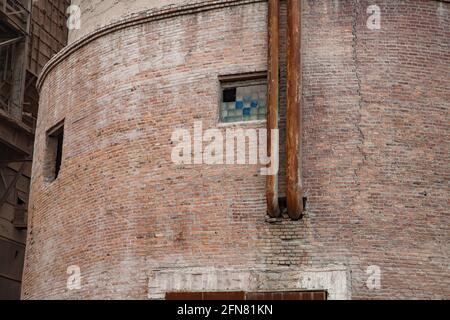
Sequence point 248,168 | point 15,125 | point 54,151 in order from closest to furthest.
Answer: point 248,168, point 54,151, point 15,125

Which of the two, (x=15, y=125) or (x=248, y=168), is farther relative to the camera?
(x=15, y=125)

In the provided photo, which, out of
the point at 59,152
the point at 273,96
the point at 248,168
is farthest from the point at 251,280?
the point at 59,152

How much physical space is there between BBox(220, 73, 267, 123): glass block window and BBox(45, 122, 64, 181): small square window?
382 centimetres

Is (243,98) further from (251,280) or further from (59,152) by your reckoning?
(59,152)

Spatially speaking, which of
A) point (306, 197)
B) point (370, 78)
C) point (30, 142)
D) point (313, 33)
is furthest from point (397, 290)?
point (30, 142)

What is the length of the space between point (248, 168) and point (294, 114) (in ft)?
3.98

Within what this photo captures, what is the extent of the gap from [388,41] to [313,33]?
1.29 meters

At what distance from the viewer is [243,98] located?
53.1 ft

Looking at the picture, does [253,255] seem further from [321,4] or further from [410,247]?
[321,4]

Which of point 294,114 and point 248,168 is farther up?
point 294,114

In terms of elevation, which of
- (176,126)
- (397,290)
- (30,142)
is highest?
(30,142)

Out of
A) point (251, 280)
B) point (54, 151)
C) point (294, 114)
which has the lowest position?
point (251, 280)

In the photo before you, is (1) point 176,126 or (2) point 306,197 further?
(1) point 176,126

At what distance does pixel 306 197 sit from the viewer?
15070 mm
